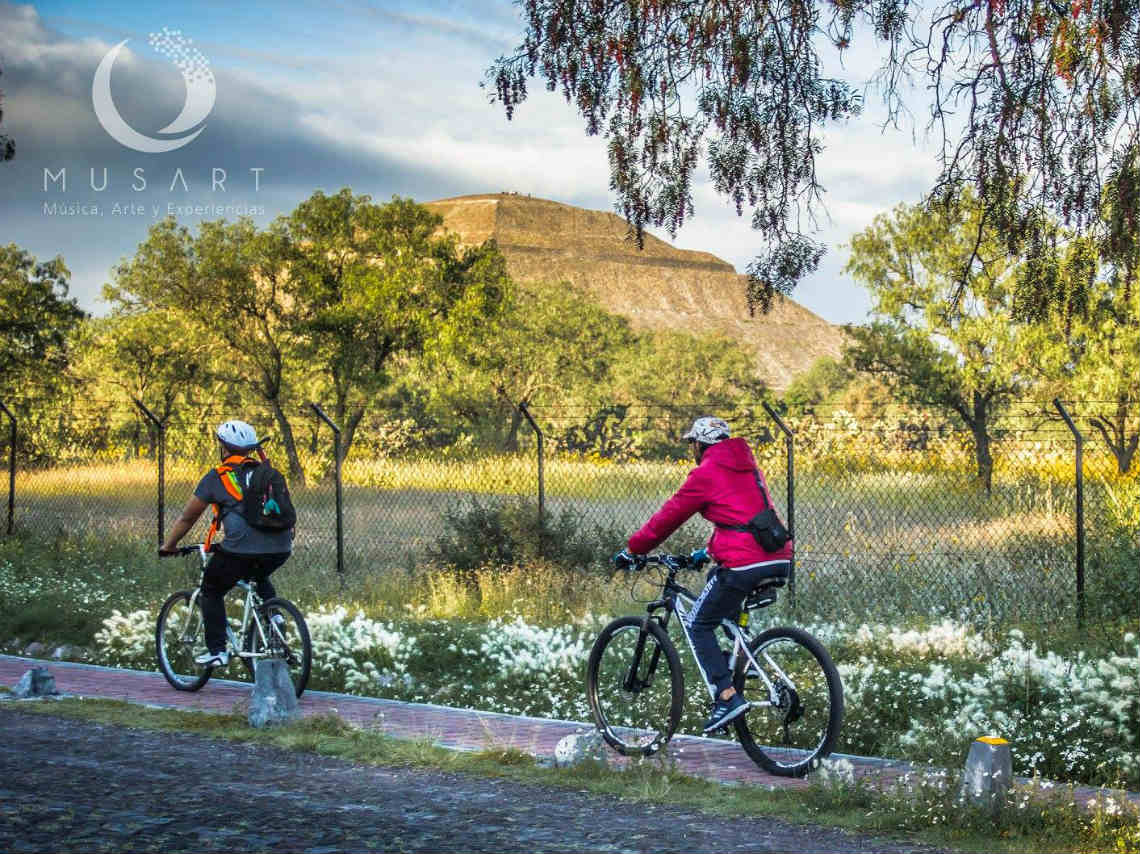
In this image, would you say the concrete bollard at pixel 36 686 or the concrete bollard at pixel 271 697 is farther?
the concrete bollard at pixel 36 686

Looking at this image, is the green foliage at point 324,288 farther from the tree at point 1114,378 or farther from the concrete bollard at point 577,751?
the concrete bollard at point 577,751

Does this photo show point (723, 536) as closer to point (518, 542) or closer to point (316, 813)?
point (316, 813)

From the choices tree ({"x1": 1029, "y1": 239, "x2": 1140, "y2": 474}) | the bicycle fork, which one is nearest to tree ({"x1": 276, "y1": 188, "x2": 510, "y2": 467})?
tree ({"x1": 1029, "y1": 239, "x2": 1140, "y2": 474})

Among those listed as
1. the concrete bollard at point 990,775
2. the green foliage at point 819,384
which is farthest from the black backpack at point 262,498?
the green foliage at point 819,384

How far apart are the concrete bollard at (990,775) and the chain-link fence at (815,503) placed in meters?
5.75

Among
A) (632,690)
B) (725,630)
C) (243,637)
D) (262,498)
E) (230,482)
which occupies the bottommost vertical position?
(632,690)

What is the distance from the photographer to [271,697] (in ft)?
30.2

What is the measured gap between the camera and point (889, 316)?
3194 cm

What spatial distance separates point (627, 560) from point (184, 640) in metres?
4.47

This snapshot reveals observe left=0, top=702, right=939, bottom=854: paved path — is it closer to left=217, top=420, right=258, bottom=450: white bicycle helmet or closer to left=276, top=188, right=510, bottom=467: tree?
A: left=217, top=420, right=258, bottom=450: white bicycle helmet

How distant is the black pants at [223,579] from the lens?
10281mm

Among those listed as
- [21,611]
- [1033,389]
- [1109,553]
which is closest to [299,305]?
[1033,389]

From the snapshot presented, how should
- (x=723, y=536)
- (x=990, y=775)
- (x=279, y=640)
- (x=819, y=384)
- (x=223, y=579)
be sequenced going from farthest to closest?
(x=819, y=384), (x=223, y=579), (x=279, y=640), (x=723, y=536), (x=990, y=775)

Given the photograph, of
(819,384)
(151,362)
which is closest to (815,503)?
(151,362)
